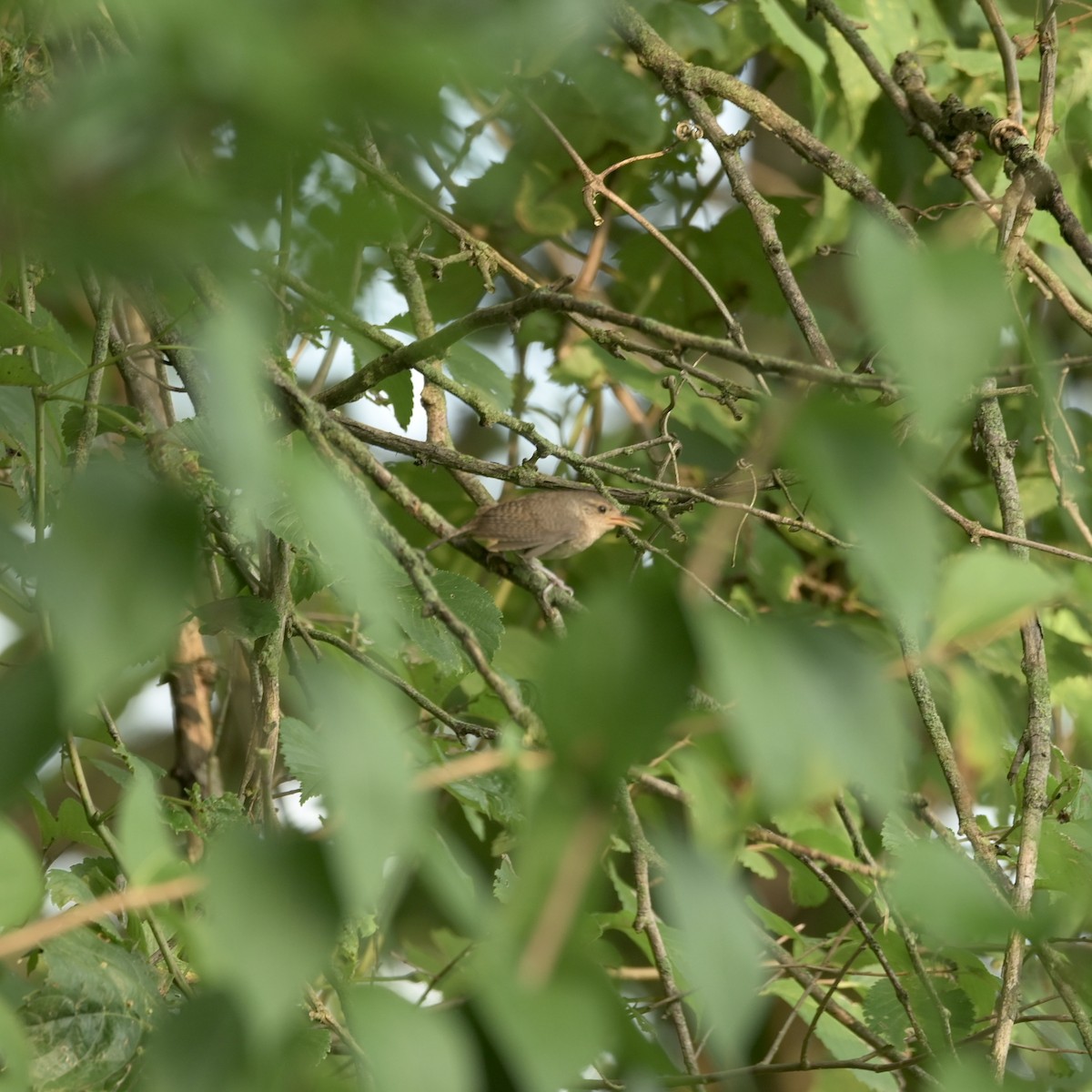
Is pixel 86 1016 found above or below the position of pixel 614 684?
below

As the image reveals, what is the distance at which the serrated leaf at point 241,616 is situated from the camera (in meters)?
1.61

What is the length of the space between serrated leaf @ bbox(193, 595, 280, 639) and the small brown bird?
98cm

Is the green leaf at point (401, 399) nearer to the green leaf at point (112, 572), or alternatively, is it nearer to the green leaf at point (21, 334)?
the green leaf at point (21, 334)

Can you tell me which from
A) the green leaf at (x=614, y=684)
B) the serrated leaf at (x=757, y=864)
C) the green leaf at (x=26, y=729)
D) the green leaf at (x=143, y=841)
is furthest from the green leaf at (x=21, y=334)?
the serrated leaf at (x=757, y=864)

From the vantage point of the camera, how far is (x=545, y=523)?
11.0ft

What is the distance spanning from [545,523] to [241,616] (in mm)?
1770

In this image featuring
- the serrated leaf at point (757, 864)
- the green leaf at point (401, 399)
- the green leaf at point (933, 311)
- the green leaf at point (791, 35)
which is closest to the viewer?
the green leaf at point (933, 311)

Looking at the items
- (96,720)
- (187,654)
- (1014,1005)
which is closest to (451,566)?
(187,654)

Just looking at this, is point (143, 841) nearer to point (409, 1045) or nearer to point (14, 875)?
point (14, 875)

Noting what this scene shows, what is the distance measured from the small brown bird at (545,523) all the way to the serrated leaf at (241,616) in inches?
38.7

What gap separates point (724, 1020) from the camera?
45 centimetres

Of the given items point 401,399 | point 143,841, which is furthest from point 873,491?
point 401,399

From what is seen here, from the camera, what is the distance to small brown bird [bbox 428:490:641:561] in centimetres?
285

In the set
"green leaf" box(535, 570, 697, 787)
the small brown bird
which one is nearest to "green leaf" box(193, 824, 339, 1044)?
"green leaf" box(535, 570, 697, 787)
